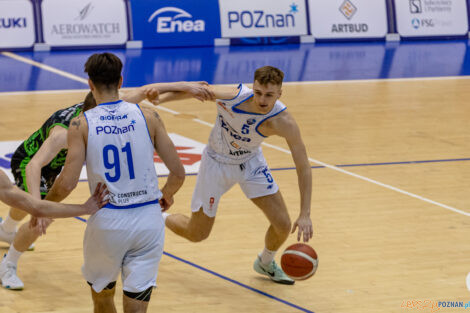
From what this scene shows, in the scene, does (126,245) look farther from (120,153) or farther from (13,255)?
(13,255)

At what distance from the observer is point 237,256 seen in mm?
7699

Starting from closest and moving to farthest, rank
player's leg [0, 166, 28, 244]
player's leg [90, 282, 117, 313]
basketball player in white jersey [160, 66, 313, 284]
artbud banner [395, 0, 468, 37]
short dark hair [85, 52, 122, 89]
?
1. short dark hair [85, 52, 122, 89]
2. player's leg [90, 282, 117, 313]
3. basketball player in white jersey [160, 66, 313, 284]
4. player's leg [0, 166, 28, 244]
5. artbud banner [395, 0, 468, 37]

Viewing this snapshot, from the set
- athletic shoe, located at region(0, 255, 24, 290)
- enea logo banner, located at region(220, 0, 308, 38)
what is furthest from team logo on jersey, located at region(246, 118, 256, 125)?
enea logo banner, located at region(220, 0, 308, 38)

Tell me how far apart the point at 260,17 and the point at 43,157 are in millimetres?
16021

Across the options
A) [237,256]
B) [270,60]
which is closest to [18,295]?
[237,256]

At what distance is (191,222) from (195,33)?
14421mm

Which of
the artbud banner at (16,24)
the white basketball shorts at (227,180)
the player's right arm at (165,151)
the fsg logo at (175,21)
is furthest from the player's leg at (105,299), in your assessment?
the fsg logo at (175,21)

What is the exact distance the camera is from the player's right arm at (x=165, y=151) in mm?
4918

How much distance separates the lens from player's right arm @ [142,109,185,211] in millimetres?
4918

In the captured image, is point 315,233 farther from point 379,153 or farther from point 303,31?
point 303,31

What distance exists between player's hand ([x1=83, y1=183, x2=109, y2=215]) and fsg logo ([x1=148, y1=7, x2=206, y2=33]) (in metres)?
16.0

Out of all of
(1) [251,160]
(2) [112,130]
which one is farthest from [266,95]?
(2) [112,130]

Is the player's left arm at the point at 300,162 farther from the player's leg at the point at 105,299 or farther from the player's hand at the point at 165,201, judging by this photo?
the player's leg at the point at 105,299

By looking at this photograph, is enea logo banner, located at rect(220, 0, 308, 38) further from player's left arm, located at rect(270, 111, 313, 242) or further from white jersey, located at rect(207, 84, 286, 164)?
player's left arm, located at rect(270, 111, 313, 242)
